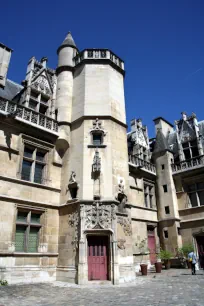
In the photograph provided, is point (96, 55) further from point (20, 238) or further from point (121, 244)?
point (20, 238)

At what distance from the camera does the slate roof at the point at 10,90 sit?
1405 cm

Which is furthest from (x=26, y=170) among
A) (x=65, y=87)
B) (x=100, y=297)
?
(x=100, y=297)

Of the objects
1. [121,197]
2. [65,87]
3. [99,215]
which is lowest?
[99,215]

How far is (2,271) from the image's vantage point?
9.66m

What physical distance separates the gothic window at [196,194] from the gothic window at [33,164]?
10.9 m

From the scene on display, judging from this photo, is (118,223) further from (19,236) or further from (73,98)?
(73,98)

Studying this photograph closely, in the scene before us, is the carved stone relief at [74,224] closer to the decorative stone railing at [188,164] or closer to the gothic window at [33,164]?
the gothic window at [33,164]

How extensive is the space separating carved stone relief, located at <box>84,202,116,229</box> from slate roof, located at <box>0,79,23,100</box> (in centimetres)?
794

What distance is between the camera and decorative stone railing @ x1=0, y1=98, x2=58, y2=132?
38.8 ft

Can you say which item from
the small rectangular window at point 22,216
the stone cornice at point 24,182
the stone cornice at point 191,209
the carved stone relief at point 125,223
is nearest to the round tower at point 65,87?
the stone cornice at point 24,182

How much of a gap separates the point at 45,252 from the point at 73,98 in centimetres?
876

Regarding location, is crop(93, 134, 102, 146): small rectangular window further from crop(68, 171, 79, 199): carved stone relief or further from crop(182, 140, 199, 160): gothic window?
crop(182, 140, 199, 160): gothic window

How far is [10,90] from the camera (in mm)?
15055

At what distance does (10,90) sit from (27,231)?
8.63m
